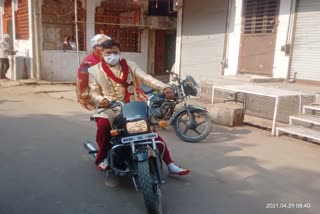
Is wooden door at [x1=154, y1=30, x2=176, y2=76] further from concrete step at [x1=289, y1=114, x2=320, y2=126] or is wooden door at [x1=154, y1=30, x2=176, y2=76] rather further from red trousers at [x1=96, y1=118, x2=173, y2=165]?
red trousers at [x1=96, y1=118, x2=173, y2=165]

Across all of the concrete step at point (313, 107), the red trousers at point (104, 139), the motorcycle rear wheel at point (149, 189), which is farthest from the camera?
the concrete step at point (313, 107)

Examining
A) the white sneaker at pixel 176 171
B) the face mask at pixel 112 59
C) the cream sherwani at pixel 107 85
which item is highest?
the face mask at pixel 112 59

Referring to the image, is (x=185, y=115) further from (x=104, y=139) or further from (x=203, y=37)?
(x=203, y=37)

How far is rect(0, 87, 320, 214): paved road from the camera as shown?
121 inches

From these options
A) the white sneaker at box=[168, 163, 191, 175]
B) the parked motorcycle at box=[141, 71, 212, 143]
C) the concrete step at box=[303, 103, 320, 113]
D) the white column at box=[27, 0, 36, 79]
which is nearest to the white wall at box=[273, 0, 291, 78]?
the concrete step at box=[303, 103, 320, 113]

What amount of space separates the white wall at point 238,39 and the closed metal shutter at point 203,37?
1.02 feet

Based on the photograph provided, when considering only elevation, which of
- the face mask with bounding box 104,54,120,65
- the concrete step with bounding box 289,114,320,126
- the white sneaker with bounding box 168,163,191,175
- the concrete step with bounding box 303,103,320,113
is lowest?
the white sneaker with bounding box 168,163,191,175

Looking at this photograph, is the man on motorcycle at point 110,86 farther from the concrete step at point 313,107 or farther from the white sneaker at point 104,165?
the concrete step at point 313,107

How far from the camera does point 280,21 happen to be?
779 cm

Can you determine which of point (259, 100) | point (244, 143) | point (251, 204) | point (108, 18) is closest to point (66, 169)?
point (251, 204)

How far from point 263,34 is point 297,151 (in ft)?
13.8

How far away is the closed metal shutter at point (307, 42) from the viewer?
23.1 ft

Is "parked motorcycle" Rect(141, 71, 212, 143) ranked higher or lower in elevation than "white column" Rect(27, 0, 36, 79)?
lower

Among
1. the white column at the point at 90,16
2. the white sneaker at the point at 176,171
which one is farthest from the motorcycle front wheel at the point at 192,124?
the white column at the point at 90,16
